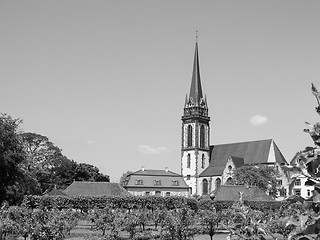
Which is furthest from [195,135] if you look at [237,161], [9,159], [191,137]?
[9,159]

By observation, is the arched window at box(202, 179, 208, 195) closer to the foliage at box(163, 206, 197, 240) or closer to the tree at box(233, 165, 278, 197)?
the tree at box(233, 165, 278, 197)

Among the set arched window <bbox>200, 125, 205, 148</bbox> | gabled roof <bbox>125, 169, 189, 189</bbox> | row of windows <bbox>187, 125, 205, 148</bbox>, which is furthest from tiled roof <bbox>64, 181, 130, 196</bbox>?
arched window <bbox>200, 125, 205, 148</bbox>

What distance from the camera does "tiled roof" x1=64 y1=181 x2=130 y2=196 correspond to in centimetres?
5641

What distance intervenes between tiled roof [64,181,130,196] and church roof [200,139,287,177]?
4013 centimetres

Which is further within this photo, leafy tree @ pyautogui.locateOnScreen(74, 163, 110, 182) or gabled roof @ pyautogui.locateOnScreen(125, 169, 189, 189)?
gabled roof @ pyautogui.locateOnScreen(125, 169, 189, 189)

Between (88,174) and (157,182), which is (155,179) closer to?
(157,182)

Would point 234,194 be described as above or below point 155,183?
below

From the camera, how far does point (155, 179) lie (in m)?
90.6

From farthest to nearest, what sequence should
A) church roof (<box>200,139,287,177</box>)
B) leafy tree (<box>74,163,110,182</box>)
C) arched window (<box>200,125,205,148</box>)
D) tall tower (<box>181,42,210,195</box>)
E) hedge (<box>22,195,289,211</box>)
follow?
arched window (<box>200,125,205,148</box>) < tall tower (<box>181,42,210,195</box>) < church roof (<box>200,139,287,177</box>) < leafy tree (<box>74,163,110,182</box>) < hedge (<box>22,195,289,211</box>)

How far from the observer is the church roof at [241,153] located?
307ft

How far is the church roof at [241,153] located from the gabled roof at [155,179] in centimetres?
729

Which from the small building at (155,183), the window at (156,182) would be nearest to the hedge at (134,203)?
the small building at (155,183)

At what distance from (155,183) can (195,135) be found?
16.3 meters

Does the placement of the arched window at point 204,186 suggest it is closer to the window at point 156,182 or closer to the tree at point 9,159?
the window at point 156,182
